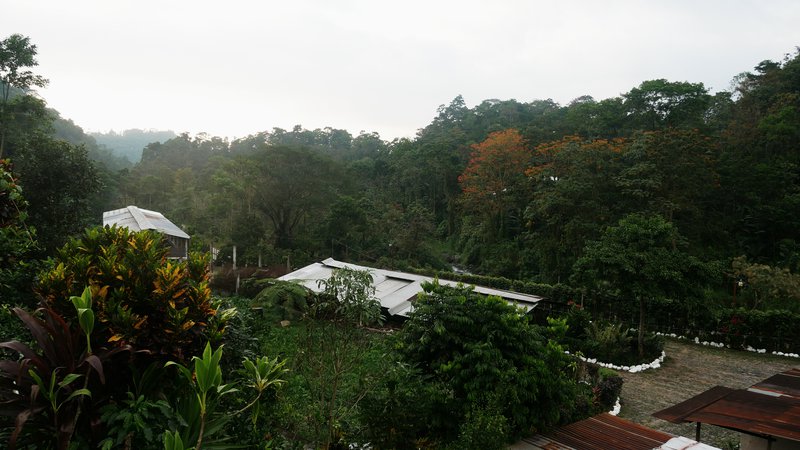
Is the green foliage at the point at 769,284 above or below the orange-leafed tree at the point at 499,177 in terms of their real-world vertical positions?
below

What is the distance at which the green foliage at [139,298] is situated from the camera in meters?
2.71

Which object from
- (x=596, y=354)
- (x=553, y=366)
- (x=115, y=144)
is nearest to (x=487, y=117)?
(x=596, y=354)

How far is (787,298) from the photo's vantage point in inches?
596

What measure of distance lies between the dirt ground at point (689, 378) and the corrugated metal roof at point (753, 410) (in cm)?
179

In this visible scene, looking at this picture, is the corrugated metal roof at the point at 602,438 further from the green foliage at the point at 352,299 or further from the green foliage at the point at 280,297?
the green foliage at the point at 280,297

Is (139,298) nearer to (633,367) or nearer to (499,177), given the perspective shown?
(633,367)

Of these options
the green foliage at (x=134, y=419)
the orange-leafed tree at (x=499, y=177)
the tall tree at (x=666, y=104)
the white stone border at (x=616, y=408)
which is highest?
the tall tree at (x=666, y=104)

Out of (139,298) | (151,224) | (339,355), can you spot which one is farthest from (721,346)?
(151,224)

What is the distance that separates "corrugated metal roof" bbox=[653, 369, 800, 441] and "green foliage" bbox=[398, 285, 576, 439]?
1.35 meters

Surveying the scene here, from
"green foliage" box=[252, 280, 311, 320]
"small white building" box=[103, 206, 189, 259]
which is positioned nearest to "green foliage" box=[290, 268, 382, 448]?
"green foliage" box=[252, 280, 311, 320]

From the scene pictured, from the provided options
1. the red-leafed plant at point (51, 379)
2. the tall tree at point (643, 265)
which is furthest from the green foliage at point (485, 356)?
the tall tree at point (643, 265)

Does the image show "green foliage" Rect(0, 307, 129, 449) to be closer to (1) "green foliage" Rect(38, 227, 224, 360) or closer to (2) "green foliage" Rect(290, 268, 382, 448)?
(1) "green foliage" Rect(38, 227, 224, 360)

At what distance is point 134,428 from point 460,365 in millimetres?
3544

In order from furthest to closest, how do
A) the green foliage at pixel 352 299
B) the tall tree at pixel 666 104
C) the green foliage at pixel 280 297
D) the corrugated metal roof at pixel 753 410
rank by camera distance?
the tall tree at pixel 666 104 → the green foliage at pixel 280 297 → the green foliage at pixel 352 299 → the corrugated metal roof at pixel 753 410
